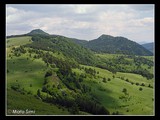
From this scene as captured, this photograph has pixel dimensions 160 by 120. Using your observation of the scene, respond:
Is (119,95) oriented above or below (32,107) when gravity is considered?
below

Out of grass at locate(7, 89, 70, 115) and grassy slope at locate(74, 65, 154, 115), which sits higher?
grass at locate(7, 89, 70, 115)

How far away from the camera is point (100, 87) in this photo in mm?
107750

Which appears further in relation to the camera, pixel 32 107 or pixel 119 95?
pixel 119 95

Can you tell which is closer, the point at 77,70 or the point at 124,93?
the point at 124,93

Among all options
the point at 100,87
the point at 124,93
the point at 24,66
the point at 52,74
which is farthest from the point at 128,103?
the point at 24,66

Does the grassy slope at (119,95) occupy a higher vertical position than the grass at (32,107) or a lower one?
lower

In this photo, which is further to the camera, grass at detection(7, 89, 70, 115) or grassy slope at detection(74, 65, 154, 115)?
grassy slope at detection(74, 65, 154, 115)

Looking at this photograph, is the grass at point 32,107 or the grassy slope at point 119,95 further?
the grassy slope at point 119,95

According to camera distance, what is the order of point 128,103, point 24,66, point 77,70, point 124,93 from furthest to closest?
point 77,70 < point 24,66 < point 124,93 < point 128,103
